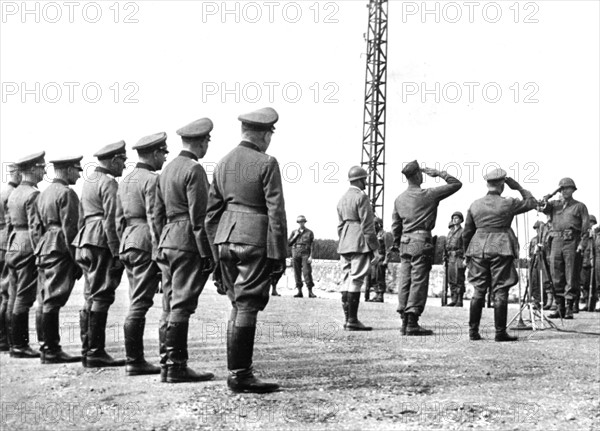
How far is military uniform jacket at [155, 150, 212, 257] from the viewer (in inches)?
247

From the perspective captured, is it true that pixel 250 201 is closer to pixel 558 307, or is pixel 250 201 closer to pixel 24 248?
pixel 24 248

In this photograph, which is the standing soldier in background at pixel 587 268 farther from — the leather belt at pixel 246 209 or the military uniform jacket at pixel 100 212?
the leather belt at pixel 246 209

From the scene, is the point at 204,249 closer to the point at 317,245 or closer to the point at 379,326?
the point at 379,326

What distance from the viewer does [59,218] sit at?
827 cm

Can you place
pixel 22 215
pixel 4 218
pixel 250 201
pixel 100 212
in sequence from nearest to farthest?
pixel 250 201
pixel 100 212
pixel 22 215
pixel 4 218

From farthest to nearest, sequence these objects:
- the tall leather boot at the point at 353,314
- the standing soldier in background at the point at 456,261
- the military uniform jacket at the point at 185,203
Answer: the standing soldier in background at the point at 456,261 < the tall leather boot at the point at 353,314 < the military uniform jacket at the point at 185,203

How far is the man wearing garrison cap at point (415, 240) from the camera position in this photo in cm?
981

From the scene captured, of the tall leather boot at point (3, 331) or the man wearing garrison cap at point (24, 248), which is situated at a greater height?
the man wearing garrison cap at point (24, 248)

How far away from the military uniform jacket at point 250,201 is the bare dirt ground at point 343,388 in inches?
46.2

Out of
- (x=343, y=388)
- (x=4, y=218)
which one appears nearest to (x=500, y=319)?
(x=343, y=388)

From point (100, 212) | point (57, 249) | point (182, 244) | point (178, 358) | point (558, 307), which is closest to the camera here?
point (178, 358)

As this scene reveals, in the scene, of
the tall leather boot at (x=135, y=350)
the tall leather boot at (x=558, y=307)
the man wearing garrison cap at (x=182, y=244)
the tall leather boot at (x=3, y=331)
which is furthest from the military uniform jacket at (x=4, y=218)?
the tall leather boot at (x=558, y=307)

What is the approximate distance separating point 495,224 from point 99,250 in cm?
485

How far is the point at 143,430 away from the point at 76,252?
138 inches
